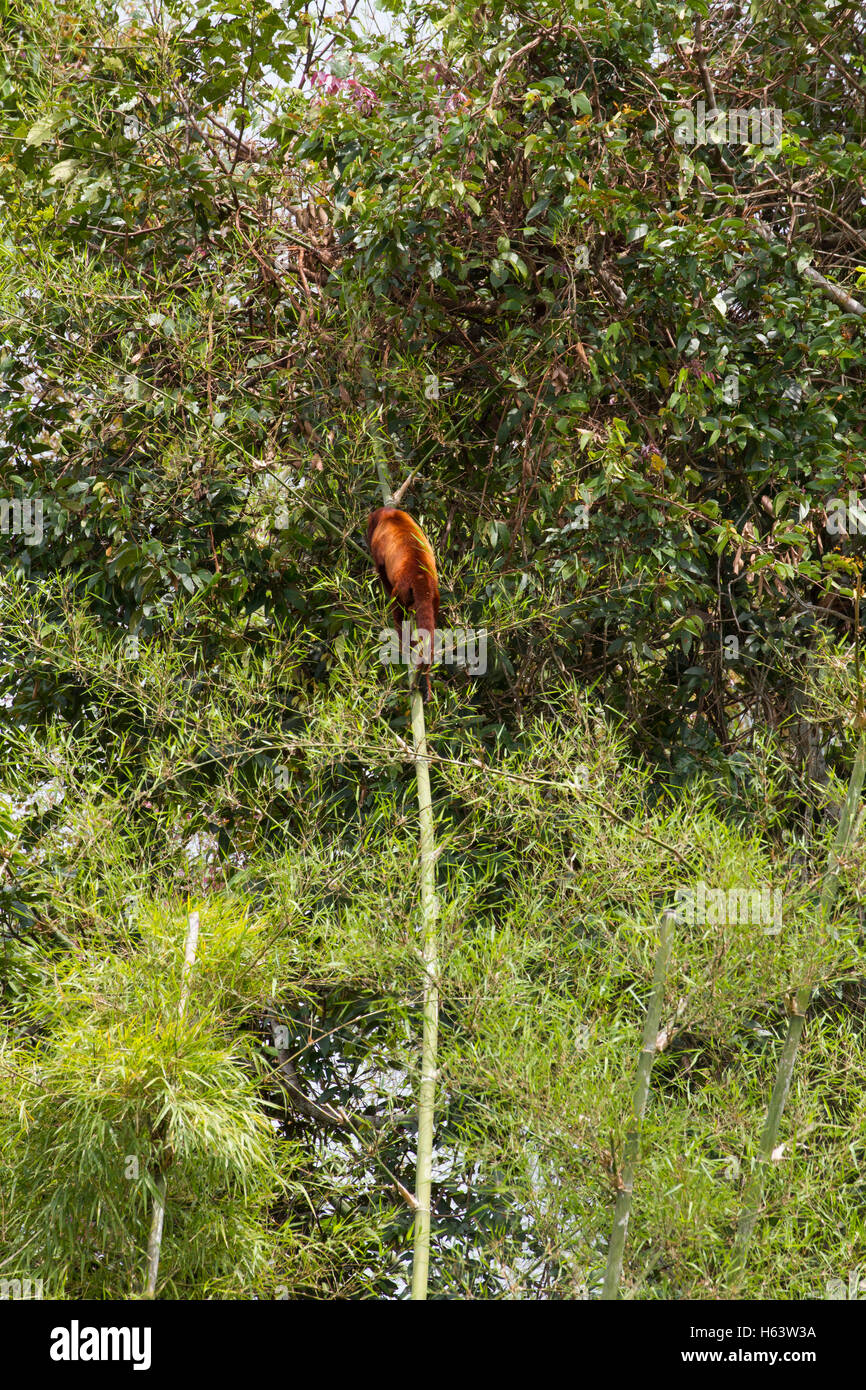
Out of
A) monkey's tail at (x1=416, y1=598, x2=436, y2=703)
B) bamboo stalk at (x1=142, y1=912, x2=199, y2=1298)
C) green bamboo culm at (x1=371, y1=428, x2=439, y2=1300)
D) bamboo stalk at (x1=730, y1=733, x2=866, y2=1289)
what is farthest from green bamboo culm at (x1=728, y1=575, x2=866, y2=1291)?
bamboo stalk at (x1=142, y1=912, x2=199, y2=1298)

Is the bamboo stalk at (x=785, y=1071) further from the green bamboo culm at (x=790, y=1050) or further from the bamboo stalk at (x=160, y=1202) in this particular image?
the bamboo stalk at (x=160, y=1202)

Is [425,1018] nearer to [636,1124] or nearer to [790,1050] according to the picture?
Result: [636,1124]

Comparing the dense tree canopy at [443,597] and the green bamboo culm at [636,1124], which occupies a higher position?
the dense tree canopy at [443,597]

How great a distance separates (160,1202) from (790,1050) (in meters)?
0.91

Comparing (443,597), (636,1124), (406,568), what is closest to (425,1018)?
(636,1124)

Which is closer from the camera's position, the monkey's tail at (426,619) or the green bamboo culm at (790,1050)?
the green bamboo culm at (790,1050)

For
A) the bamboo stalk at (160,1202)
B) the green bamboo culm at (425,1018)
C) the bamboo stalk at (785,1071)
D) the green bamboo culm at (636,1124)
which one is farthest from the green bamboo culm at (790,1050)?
the bamboo stalk at (160,1202)

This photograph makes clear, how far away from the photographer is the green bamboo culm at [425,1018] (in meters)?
1.83

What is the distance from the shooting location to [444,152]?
2174 millimetres

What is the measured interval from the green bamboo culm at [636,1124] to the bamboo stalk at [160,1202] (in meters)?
0.63

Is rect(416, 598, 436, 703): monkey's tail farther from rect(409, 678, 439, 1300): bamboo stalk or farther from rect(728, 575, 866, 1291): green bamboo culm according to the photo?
rect(728, 575, 866, 1291): green bamboo culm

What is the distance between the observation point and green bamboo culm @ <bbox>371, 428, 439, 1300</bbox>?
1826 mm
